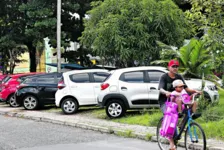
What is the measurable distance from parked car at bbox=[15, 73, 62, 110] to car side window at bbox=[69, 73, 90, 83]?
6.48 ft

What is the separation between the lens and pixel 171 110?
6.88m

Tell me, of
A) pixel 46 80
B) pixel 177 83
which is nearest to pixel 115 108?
pixel 46 80

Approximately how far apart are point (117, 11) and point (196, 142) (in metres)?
10.8

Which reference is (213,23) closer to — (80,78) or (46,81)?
(80,78)

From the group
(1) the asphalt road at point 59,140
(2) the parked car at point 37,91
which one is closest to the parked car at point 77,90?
(2) the parked car at point 37,91

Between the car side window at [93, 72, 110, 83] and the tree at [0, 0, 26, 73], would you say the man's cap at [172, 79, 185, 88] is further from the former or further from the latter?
the tree at [0, 0, 26, 73]

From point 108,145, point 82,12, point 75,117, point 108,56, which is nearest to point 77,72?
point 75,117

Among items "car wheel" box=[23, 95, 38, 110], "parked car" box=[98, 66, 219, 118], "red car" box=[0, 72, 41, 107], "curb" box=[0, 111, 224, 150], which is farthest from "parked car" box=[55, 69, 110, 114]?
"red car" box=[0, 72, 41, 107]

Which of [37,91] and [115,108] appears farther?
[37,91]

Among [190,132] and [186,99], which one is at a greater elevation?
[186,99]

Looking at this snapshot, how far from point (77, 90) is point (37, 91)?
8.75ft

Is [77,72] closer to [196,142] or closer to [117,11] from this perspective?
[117,11]

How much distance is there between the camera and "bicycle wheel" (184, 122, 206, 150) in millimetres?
6637

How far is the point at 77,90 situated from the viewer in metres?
13.7
